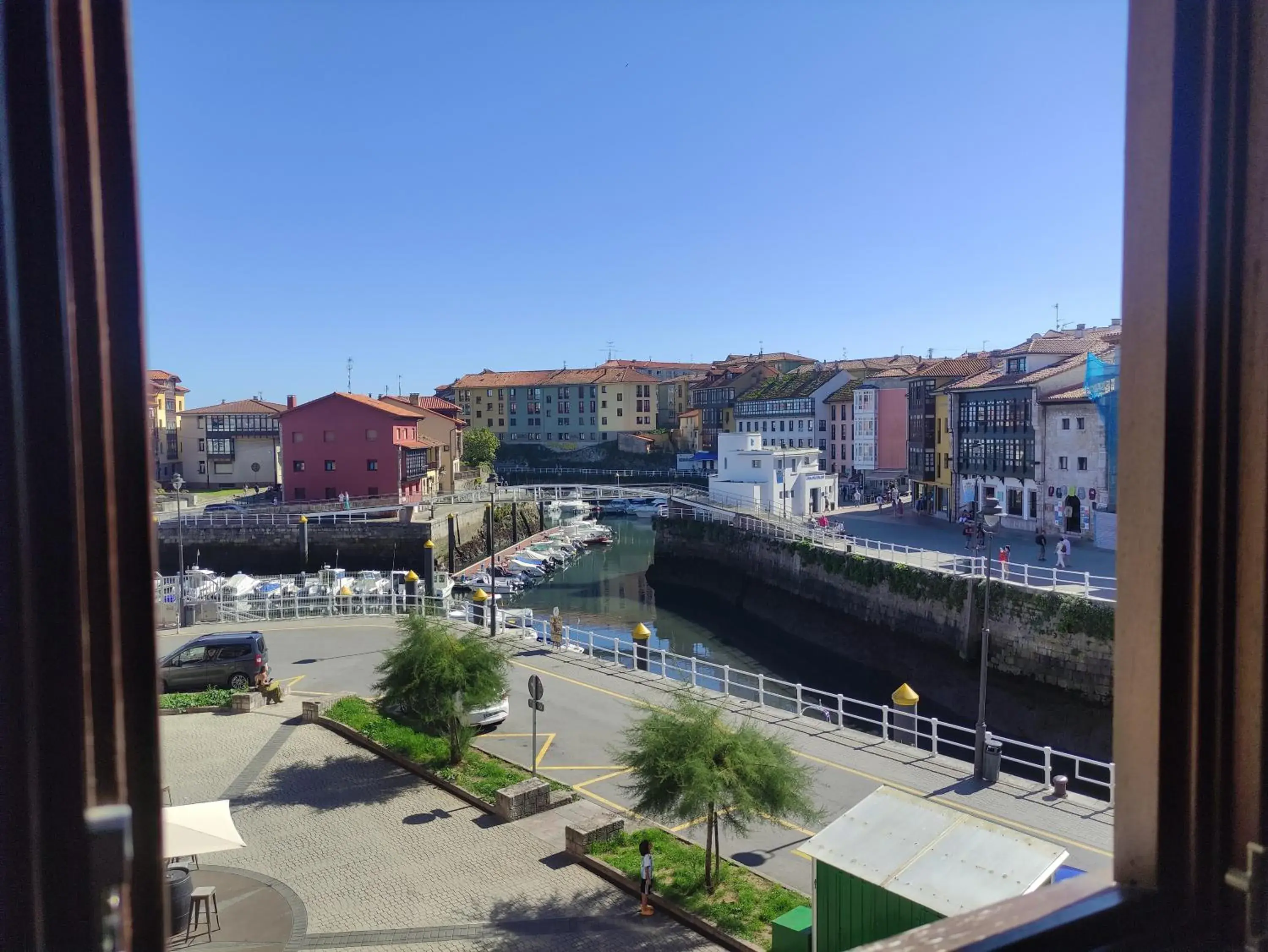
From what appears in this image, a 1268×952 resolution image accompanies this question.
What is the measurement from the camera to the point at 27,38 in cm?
119

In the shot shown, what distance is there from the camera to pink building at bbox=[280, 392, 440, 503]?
172ft

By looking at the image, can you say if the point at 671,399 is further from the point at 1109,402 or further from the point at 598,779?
the point at 1109,402

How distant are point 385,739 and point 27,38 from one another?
14.8 m

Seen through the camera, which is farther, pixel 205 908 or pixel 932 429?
pixel 932 429

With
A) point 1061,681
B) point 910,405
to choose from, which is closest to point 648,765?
point 1061,681

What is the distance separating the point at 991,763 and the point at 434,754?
801cm

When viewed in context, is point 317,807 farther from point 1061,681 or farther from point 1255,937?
point 1061,681

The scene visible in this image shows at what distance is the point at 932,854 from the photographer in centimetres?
694

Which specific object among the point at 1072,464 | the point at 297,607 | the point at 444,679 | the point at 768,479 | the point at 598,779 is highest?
the point at 1072,464

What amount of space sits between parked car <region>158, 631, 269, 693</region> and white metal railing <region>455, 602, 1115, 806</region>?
21.2 feet

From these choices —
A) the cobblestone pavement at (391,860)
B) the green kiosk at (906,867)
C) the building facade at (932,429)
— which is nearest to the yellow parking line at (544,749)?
the cobblestone pavement at (391,860)

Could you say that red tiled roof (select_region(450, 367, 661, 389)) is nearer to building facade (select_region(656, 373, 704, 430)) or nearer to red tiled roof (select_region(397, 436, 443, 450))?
building facade (select_region(656, 373, 704, 430))

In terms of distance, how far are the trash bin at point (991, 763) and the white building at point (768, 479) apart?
3154cm

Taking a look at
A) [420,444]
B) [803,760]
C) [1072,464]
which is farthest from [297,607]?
[420,444]
